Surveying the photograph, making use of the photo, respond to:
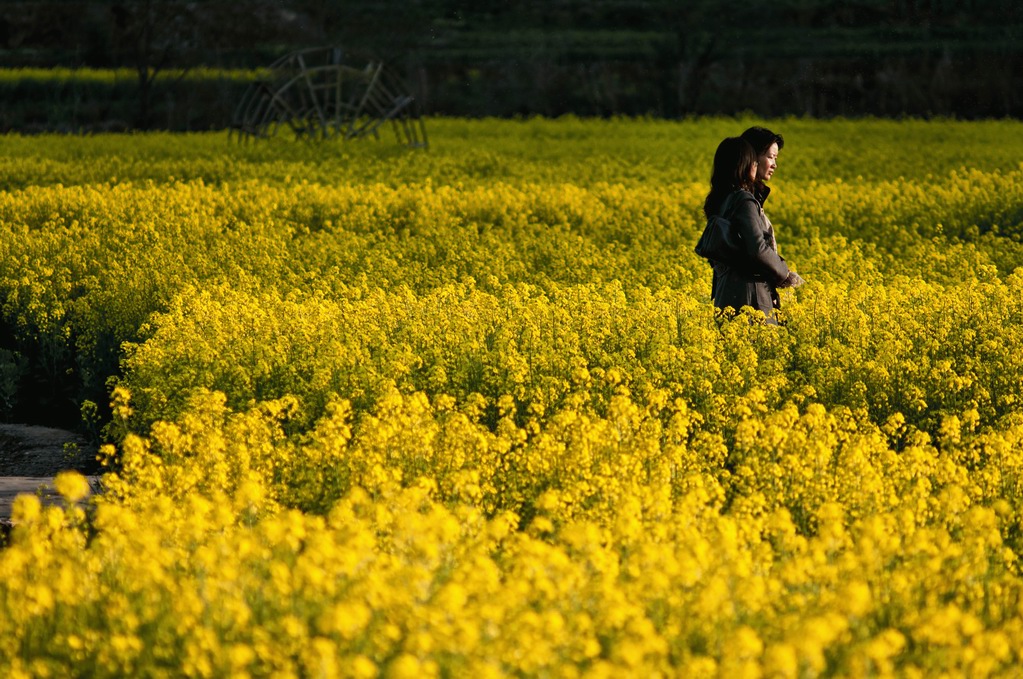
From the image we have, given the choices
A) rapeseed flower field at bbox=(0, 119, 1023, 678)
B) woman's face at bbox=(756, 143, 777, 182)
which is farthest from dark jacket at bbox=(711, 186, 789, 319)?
rapeseed flower field at bbox=(0, 119, 1023, 678)

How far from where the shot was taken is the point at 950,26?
Result: 4916 centimetres

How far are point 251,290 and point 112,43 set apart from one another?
37456mm

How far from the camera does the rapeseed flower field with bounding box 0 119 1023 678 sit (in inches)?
162

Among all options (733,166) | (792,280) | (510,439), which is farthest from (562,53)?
(510,439)

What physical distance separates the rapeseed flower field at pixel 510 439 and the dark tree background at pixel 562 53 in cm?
1895

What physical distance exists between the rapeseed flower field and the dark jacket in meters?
0.22

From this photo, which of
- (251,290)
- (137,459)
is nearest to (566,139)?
(251,290)

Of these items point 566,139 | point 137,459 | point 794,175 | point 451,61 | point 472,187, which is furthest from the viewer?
point 451,61

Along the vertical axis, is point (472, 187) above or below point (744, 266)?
below

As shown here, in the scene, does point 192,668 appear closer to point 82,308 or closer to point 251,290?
point 82,308

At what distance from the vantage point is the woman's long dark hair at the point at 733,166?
297 inches

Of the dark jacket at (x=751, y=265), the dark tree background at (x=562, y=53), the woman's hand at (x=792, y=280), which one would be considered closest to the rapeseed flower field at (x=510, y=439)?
the dark jacket at (x=751, y=265)

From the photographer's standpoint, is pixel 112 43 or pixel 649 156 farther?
pixel 112 43

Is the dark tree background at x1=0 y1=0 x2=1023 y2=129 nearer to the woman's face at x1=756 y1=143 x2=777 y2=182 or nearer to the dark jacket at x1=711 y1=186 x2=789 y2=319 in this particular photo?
the dark jacket at x1=711 y1=186 x2=789 y2=319
